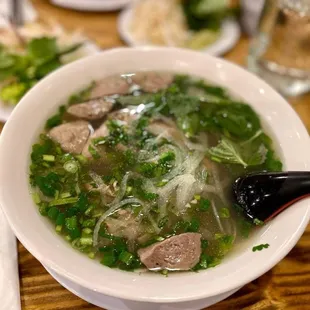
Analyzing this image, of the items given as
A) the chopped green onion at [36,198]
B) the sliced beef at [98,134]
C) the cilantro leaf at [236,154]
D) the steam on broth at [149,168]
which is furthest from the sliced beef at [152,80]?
the chopped green onion at [36,198]

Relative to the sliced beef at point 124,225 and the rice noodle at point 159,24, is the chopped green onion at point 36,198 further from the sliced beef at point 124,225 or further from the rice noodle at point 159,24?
the rice noodle at point 159,24

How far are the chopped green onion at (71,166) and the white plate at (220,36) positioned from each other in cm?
139

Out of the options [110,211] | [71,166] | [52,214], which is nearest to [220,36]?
[71,166]

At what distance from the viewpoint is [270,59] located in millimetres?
2635

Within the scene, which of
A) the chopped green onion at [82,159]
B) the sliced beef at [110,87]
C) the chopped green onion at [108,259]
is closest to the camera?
the chopped green onion at [108,259]

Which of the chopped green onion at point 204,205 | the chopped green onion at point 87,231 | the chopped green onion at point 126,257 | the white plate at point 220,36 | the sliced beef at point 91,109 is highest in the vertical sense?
the sliced beef at point 91,109

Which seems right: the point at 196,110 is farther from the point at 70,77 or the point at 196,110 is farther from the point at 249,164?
the point at 70,77

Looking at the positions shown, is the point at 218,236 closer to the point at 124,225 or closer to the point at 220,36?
the point at 124,225

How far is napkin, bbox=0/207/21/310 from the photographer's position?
54.9 inches

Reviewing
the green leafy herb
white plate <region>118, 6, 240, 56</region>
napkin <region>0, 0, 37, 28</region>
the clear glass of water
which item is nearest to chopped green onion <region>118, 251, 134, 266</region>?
the green leafy herb

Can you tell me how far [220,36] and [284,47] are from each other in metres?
0.51

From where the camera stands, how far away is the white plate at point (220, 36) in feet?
9.19

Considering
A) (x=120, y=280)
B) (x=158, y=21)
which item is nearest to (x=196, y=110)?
(x=120, y=280)

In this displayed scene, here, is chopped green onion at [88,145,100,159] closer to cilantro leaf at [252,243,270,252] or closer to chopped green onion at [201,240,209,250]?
chopped green onion at [201,240,209,250]
